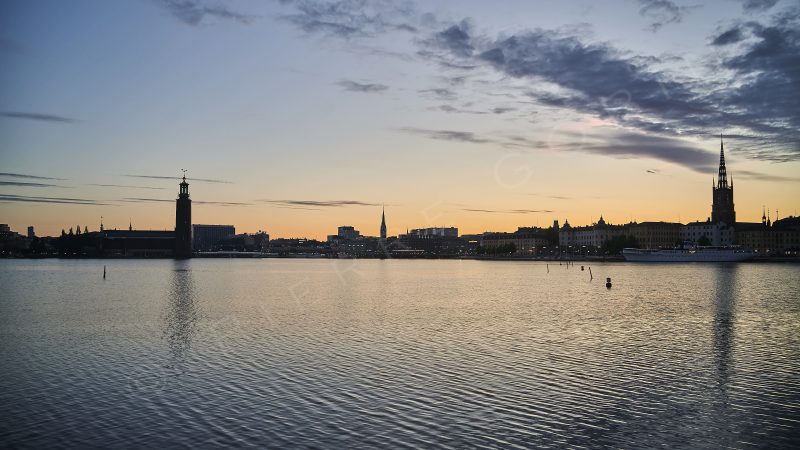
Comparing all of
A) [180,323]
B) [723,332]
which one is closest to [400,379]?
[180,323]

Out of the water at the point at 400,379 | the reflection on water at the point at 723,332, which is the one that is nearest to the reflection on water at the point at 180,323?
the water at the point at 400,379

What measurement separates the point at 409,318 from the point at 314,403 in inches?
1085

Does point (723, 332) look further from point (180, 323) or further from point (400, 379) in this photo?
point (180, 323)

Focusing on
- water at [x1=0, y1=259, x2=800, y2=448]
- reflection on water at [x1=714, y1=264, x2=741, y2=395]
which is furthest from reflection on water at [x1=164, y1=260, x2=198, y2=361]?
reflection on water at [x1=714, y1=264, x2=741, y2=395]

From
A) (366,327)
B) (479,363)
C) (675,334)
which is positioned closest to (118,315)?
(366,327)

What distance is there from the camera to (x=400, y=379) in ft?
88.5

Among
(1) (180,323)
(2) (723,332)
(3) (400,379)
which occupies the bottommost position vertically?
(2) (723,332)

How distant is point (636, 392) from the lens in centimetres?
2477

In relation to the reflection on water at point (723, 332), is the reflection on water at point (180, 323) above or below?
above

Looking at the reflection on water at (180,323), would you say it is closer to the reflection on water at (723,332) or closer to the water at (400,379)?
the water at (400,379)

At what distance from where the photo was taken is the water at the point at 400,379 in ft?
64.5

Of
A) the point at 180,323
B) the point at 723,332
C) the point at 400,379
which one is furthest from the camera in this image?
the point at 180,323

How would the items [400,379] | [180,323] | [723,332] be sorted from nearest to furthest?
1. [400,379]
2. [723,332]
3. [180,323]

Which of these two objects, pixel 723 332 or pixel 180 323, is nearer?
pixel 723 332
